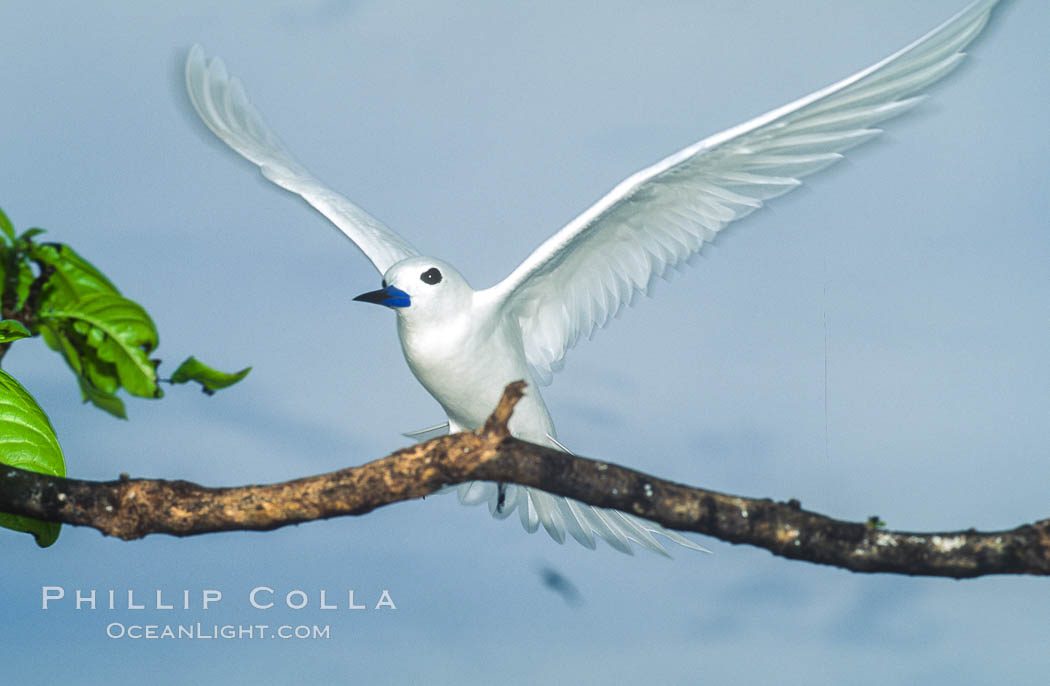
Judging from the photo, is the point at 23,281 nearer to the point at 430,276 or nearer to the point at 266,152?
the point at 430,276

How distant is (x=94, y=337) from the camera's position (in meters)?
1.93

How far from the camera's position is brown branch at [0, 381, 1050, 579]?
6.92 ft

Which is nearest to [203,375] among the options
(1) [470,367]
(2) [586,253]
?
(1) [470,367]

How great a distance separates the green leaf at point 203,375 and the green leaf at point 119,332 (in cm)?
7

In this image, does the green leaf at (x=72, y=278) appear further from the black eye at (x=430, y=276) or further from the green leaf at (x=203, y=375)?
the black eye at (x=430, y=276)

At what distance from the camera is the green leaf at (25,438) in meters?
2.43

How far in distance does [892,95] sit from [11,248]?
1.88m

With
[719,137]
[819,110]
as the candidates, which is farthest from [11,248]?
[819,110]

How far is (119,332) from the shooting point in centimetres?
192

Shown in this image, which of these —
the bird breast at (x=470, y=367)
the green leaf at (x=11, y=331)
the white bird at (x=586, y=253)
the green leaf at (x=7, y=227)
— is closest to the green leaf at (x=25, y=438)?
the green leaf at (x=11, y=331)

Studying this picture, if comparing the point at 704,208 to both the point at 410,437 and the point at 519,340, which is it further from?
the point at 410,437

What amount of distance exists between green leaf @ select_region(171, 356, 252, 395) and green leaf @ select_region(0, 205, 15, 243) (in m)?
0.37

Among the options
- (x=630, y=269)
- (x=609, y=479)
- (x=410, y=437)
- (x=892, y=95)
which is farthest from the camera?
(x=410, y=437)

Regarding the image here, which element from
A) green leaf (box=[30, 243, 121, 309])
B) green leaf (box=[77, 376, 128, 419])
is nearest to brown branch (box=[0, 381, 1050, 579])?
green leaf (box=[77, 376, 128, 419])
